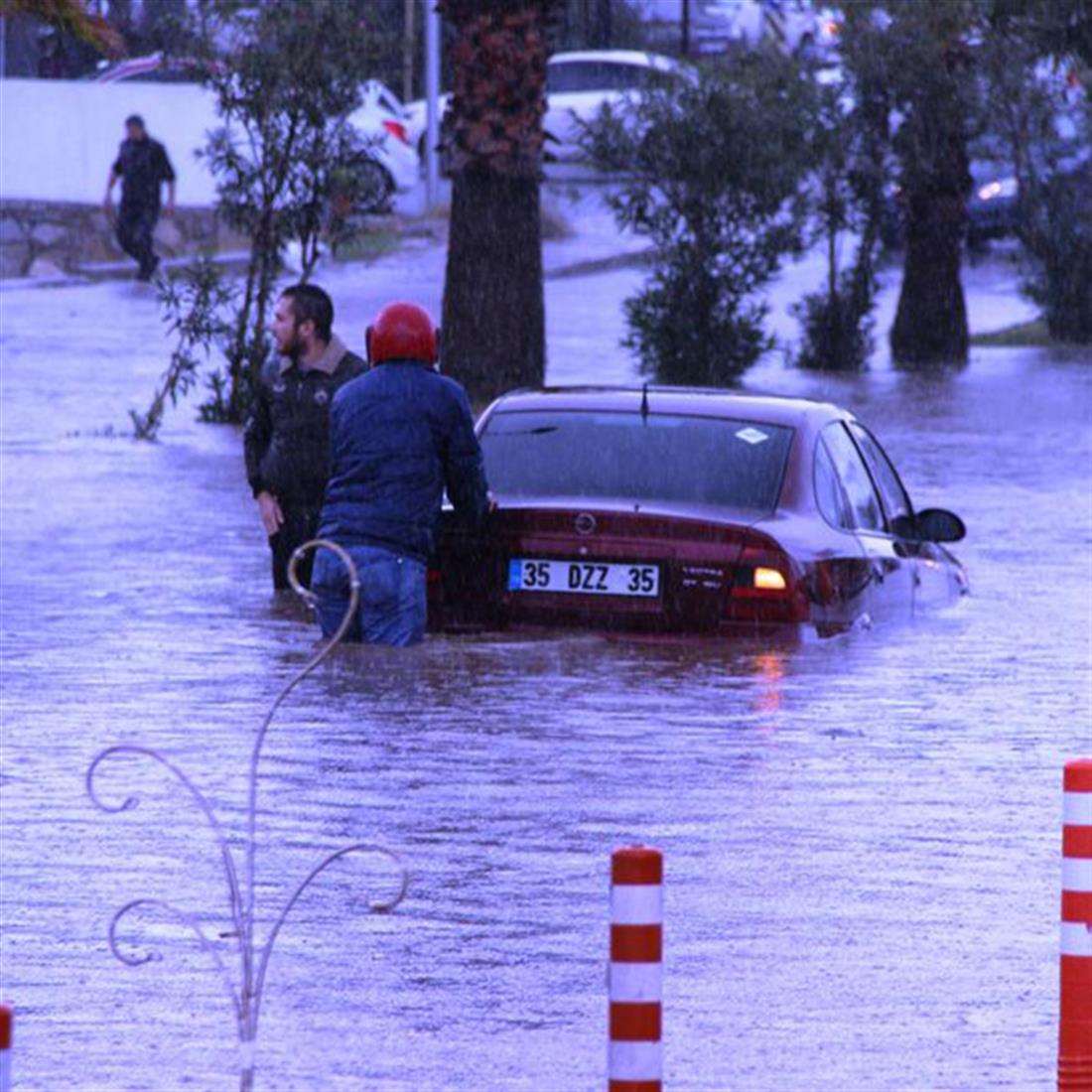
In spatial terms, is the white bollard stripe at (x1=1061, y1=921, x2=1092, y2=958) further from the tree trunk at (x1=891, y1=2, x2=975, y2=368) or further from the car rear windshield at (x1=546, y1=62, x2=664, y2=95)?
the car rear windshield at (x1=546, y1=62, x2=664, y2=95)

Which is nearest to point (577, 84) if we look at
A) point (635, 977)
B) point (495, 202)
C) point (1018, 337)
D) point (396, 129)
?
point (396, 129)

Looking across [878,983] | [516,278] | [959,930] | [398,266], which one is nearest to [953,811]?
[959,930]

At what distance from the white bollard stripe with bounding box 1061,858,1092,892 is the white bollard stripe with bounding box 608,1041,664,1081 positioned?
132 cm

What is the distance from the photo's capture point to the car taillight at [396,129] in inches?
1732

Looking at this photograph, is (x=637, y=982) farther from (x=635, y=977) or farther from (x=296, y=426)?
(x=296, y=426)

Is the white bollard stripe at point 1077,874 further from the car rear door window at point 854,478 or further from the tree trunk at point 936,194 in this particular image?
the tree trunk at point 936,194

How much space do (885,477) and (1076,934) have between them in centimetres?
912

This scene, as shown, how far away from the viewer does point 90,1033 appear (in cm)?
761

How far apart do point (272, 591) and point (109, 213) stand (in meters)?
23.4

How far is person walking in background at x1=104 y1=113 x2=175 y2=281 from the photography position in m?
37.4

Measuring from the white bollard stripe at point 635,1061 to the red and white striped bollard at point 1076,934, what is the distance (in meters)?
1.29

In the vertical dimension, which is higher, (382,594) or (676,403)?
(676,403)

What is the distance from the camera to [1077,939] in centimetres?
662

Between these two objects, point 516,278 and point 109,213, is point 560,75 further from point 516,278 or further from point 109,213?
point 516,278
